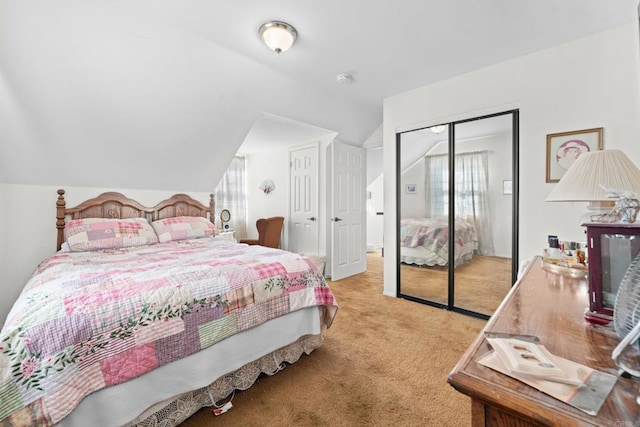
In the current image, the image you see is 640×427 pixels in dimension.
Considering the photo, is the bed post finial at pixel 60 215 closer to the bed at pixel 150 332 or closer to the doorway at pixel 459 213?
the bed at pixel 150 332

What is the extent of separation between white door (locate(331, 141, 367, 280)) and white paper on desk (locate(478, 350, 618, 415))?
3.50 m

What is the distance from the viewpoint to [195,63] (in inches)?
96.0

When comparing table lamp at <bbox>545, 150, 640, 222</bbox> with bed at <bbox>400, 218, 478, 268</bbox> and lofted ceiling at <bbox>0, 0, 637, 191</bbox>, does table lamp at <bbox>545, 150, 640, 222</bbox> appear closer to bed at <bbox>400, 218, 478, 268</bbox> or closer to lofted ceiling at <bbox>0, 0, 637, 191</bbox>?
lofted ceiling at <bbox>0, 0, 637, 191</bbox>

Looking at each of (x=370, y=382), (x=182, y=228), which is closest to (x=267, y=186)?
(x=182, y=228)

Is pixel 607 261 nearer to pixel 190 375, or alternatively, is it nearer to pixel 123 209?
pixel 190 375

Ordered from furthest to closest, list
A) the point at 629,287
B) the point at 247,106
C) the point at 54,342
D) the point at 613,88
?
the point at 247,106
the point at 613,88
the point at 54,342
the point at 629,287

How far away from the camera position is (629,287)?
66cm

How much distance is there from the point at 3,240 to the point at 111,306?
2.18 metres

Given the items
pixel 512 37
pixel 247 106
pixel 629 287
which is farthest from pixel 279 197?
pixel 629 287

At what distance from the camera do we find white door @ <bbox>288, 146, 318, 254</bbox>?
4293 mm

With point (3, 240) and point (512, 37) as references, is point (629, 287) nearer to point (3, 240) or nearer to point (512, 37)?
point (512, 37)

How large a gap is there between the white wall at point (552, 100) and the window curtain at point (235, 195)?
3660 millimetres

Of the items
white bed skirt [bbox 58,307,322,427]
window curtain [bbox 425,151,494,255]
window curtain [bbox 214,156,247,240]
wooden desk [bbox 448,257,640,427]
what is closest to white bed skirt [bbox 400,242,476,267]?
window curtain [bbox 425,151,494,255]

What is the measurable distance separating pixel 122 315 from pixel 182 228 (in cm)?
203
